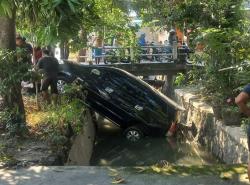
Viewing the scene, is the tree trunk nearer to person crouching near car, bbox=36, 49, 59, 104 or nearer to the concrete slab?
the concrete slab

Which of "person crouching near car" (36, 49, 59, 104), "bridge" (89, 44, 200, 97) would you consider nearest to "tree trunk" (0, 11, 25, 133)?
"person crouching near car" (36, 49, 59, 104)

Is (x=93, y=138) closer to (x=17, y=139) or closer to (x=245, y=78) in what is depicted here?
(x=17, y=139)

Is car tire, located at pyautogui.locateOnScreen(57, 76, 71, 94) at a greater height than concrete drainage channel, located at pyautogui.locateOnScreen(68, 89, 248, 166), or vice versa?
car tire, located at pyautogui.locateOnScreen(57, 76, 71, 94)

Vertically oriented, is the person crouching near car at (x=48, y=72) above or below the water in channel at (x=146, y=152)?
above

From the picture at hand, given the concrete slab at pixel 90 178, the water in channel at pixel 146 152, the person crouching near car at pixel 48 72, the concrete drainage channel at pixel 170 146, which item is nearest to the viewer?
the concrete slab at pixel 90 178

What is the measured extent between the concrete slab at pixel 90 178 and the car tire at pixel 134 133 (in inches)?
250

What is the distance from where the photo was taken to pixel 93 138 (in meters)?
13.5

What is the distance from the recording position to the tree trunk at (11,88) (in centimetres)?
868

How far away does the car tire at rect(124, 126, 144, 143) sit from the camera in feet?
42.4

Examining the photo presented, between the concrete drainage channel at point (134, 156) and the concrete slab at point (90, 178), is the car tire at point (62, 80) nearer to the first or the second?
the concrete drainage channel at point (134, 156)

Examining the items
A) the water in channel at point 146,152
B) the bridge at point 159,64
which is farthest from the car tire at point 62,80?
the bridge at point 159,64

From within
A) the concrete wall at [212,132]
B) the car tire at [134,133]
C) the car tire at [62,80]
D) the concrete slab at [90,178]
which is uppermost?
the car tire at [62,80]

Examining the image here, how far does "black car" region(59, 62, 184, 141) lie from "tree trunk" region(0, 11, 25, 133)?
4039mm

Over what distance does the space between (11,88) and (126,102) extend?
4586 millimetres
